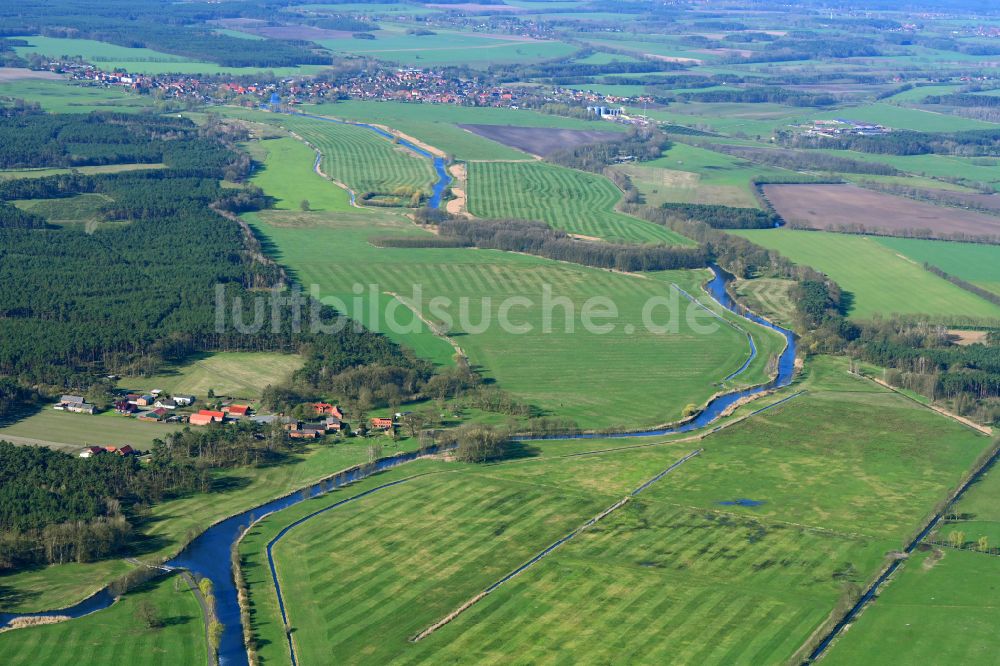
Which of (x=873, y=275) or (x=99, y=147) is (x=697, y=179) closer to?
(x=873, y=275)

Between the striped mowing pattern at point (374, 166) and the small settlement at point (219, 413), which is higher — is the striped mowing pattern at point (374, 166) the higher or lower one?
the higher one

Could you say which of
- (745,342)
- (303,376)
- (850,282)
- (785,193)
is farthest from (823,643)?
(785,193)

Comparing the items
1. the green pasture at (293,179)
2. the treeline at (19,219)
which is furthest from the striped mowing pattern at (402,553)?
the green pasture at (293,179)

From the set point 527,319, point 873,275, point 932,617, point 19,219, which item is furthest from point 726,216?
point 932,617

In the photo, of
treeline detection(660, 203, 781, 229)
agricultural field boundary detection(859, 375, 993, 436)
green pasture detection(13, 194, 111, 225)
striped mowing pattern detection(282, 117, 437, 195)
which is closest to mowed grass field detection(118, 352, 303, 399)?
agricultural field boundary detection(859, 375, 993, 436)

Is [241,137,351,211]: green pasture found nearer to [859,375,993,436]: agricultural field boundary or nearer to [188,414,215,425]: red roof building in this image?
[188,414,215,425]: red roof building

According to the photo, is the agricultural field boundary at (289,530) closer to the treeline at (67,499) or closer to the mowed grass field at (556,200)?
the treeline at (67,499)
